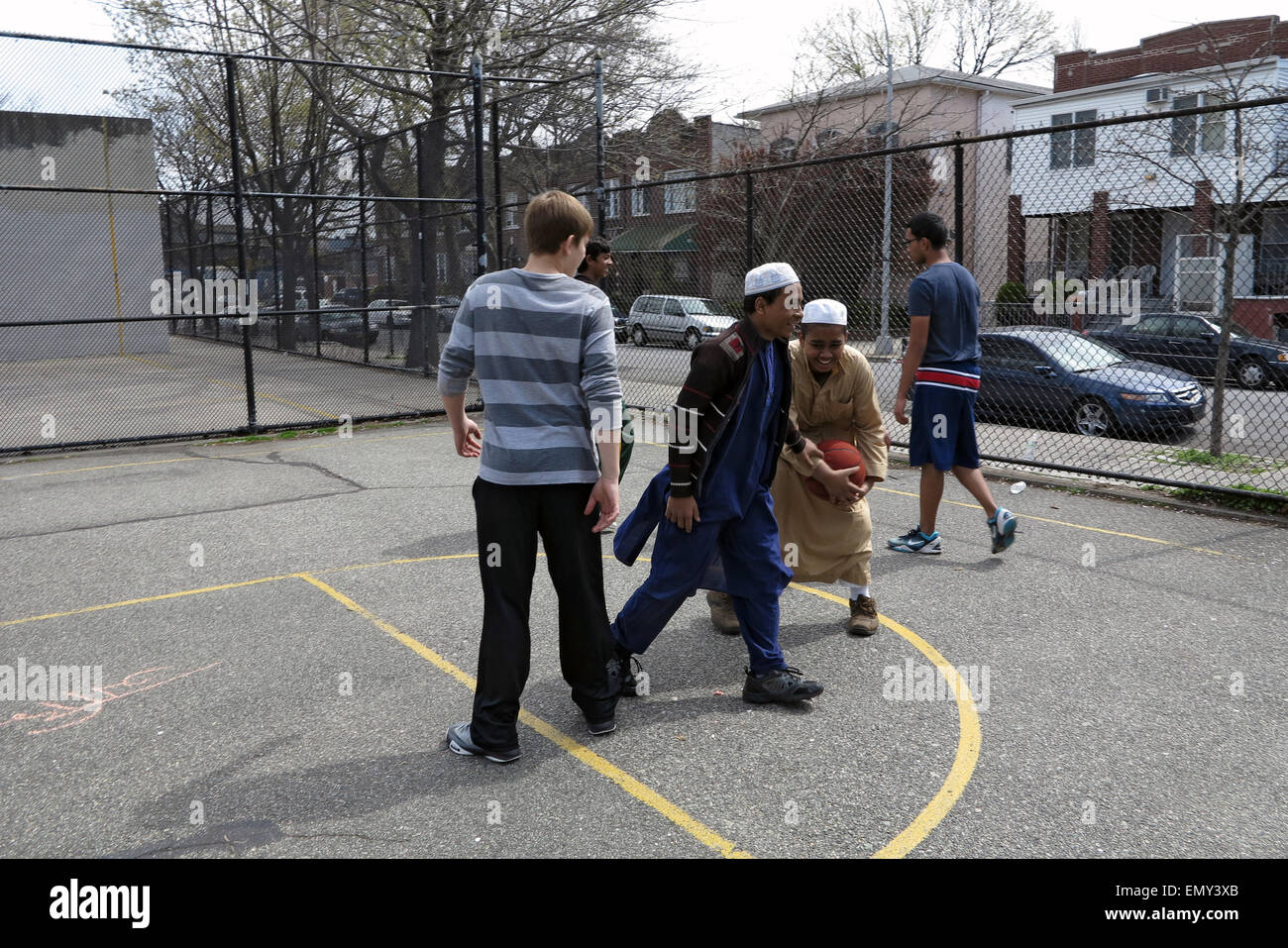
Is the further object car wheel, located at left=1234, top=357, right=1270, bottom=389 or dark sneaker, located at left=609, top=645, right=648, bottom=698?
car wheel, located at left=1234, top=357, right=1270, bottom=389

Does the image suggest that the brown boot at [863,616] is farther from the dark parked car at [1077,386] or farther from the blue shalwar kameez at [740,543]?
the dark parked car at [1077,386]

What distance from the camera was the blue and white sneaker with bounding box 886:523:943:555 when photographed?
6.99 metres

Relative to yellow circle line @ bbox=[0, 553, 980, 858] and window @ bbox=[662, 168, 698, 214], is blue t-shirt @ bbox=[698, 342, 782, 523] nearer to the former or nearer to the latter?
yellow circle line @ bbox=[0, 553, 980, 858]

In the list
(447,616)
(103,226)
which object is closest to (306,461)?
(447,616)

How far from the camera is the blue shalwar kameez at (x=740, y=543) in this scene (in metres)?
4.43

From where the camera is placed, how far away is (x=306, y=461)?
10570 millimetres

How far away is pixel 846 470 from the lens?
5.29 meters

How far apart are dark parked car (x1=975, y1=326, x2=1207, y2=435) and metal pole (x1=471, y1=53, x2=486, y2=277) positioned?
21.7ft

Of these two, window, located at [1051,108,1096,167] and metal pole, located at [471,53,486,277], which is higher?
window, located at [1051,108,1096,167]

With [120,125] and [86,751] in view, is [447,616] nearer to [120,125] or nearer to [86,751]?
[86,751]

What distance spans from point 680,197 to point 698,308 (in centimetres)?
583

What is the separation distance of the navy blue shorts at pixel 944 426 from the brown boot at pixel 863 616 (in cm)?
153

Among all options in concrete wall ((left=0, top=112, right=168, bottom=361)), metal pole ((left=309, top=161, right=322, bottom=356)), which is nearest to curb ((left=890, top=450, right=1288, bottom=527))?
metal pole ((left=309, top=161, right=322, bottom=356))
